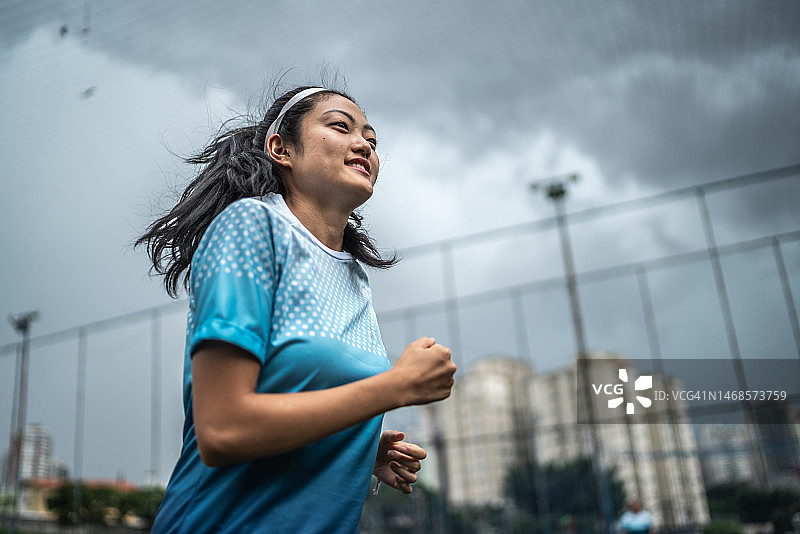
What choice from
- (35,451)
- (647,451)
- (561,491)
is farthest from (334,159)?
(35,451)

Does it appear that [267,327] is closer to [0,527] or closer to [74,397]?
[74,397]

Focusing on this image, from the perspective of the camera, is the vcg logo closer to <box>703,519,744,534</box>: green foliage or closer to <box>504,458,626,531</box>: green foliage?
<box>504,458,626,531</box>: green foliage

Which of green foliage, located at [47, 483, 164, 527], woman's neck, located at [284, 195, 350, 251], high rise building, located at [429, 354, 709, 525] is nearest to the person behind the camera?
woman's neck, located at [284, 195, 350, 251]

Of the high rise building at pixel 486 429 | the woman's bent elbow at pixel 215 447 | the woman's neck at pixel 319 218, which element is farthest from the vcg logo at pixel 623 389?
the woman's bent elbow at pixel 215 447

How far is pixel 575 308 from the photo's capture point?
8664 mm

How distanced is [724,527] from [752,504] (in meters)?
0.38

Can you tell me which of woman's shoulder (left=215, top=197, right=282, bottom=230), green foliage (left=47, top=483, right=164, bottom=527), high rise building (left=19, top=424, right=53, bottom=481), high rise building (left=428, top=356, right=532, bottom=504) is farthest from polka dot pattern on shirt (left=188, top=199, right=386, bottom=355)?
high rise building (left=19, top=424, right=53, bottom=481)

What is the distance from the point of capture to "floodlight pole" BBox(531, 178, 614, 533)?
318 inches

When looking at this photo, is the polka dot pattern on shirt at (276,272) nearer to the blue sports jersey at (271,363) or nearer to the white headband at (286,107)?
the blue sports jersey at (271,363)

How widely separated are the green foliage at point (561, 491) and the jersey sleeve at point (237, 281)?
851cm

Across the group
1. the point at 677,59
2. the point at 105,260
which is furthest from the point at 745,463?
the point at 105,260

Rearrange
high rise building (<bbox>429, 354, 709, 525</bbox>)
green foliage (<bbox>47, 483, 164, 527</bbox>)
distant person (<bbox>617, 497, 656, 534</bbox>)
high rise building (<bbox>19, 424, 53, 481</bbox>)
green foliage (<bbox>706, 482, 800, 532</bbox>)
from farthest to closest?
green foliage (<bbox>47, 483, 164, 527</bbox>) < high rise building (<bbox>19, 424, 53, 481</bbox>) < high rise building (<bbox>429, 354, 709, 525</bbox>) < distant person (<bbox>617, 497, 656, 534</bbox>) < green foliage (<bbox>706, 482, 800, 532</bbox>)

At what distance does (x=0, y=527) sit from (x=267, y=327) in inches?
505

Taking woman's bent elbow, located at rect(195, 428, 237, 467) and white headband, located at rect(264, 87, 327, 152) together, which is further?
white headband, located at rect(264, 87, 327, 152)
